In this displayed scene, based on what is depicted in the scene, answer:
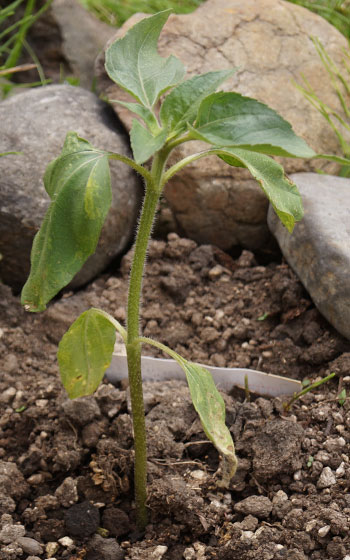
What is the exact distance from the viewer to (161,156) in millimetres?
1513

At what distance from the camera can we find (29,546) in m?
1.75

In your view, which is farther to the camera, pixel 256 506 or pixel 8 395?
pixel 8 395

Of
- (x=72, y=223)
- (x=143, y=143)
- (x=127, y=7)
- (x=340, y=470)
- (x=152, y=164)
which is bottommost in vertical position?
(x=340, y=470)

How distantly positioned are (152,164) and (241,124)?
9.3 inches

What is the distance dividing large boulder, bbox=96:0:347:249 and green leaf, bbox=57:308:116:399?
1.21 m

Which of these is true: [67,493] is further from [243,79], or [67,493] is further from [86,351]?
[243,79]

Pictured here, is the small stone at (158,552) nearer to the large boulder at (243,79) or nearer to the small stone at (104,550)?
the small stone at (104,550)

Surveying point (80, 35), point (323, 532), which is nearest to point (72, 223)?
point (323, 532)

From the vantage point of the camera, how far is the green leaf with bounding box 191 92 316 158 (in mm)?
1371

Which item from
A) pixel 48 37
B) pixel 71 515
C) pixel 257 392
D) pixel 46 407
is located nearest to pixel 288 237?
pixel 257 392

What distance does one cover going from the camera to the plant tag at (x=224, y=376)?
2166mm

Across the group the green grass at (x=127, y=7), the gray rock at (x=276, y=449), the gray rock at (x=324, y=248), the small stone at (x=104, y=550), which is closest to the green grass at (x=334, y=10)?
the green grass at (x=127, y=7)

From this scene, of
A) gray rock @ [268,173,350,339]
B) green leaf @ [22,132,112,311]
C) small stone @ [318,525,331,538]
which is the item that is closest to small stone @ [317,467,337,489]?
small stone @ [318,525,331,538]

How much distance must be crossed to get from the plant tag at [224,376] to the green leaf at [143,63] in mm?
979
